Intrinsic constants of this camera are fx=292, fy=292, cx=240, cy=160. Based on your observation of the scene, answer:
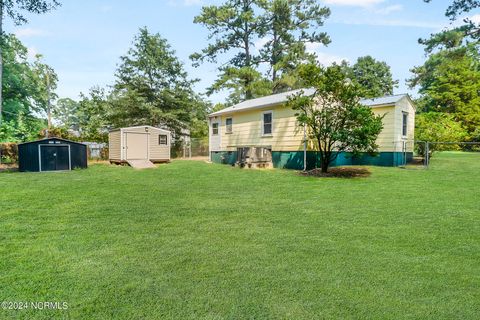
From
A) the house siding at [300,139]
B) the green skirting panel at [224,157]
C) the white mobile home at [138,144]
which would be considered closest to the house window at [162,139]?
the white mobile home at [138,144]

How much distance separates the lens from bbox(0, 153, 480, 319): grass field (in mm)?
2559

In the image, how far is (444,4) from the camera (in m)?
11.0

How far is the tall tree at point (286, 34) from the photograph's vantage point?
88.0 feet

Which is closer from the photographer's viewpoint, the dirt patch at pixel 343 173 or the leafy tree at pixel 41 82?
the dirt patch at pixel 343 173

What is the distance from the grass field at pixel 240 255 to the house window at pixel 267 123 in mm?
8165

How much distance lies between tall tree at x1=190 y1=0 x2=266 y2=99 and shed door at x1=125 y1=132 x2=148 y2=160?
38.7 feet

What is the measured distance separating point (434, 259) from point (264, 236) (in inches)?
85.5

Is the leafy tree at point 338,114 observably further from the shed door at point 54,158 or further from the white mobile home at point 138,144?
the shed door at point 54,158

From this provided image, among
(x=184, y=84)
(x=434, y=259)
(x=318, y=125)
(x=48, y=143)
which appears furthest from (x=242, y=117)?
(x=434, y=259)

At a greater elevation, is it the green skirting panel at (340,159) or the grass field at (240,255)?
the green skirting panel at (340,159)

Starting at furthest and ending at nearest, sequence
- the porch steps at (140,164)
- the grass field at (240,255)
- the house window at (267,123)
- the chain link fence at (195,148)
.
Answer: the chain link fence at (195,148)
the porch steps at (140,164)
the house window at (267,123)
the grass field at (240,255)

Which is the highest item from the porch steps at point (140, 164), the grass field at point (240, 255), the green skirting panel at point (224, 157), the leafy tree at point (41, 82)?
the leafy tree at point (41, 82)

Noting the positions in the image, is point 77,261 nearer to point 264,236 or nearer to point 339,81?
point 264,236

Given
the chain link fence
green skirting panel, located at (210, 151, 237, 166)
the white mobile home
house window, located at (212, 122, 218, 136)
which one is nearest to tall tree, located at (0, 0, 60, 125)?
the white mobile home
